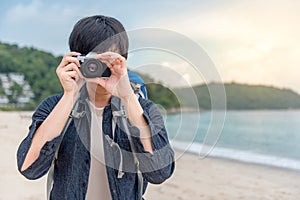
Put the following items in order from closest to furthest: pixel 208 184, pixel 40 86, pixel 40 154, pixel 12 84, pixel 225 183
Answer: pixel 40 154 → pixel 208 184 → pixel 225 183 → pixel 40 86 → pixel 12 84

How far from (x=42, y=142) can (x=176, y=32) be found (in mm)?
356

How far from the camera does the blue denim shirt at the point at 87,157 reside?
922 mm

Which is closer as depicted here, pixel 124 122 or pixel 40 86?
pixel 124 122

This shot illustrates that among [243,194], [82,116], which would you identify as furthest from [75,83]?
[243,194]

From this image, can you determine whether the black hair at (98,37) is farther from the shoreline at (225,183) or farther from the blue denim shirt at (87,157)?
the shoreline at (225,183)

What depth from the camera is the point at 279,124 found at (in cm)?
Answer: 2770

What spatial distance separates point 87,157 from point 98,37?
0.26 m

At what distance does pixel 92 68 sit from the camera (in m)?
0.93

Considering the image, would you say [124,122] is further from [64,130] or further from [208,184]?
[208,184]

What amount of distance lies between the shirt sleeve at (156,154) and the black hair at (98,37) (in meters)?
0.16

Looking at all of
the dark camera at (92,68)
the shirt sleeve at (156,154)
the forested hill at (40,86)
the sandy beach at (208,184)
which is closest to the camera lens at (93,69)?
the dark camera at (92,68)

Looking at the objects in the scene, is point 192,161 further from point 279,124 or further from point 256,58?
point 256,58

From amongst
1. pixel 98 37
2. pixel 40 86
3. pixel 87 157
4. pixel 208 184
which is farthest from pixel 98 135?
pixel 40 86

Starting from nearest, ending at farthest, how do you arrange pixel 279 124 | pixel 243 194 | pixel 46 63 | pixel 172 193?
pixel 172 193 < pixel 243 194 < pixel 279 124 < pixel 46 63
